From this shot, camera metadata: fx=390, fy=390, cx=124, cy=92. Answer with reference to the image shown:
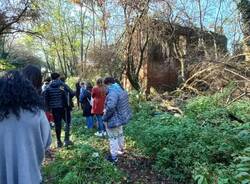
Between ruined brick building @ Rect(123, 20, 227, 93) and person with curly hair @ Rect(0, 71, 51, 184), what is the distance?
1426 centimetres

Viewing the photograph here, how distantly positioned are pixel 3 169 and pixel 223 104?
10.5 metres

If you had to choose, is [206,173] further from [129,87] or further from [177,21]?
[129,87]

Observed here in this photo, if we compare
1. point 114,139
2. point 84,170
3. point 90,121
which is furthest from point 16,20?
point 84,170

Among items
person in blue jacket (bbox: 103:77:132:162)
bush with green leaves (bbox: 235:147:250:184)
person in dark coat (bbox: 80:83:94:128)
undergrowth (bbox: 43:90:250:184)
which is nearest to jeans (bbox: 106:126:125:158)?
person in blue jacket (bbox: 103:77:132:162)

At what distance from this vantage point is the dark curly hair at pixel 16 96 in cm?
331

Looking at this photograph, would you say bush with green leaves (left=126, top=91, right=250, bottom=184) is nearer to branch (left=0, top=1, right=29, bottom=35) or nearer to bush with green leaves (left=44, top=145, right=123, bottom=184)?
bush with green leaves (left=44, top=145, right=123, bottom=184)

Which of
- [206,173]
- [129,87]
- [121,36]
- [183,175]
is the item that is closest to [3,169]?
[206,173]

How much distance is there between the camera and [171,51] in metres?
20.8

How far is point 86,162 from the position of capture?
292 inches

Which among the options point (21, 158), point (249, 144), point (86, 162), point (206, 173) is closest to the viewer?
point (21, 158)

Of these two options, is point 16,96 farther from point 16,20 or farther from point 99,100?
point 16,20

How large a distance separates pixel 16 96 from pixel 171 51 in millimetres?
17878

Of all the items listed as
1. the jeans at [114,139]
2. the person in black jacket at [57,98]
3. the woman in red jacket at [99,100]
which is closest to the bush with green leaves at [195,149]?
the jeans at [114,139]

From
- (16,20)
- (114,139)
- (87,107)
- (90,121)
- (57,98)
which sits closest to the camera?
(114,139)
